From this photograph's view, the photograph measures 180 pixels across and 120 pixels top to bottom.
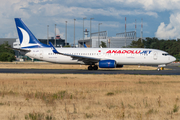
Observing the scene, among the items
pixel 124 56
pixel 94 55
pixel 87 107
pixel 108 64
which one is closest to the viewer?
pixel 87 107

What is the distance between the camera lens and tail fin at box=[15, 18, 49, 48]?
4575cm

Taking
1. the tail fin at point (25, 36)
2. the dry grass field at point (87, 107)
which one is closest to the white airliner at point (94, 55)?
the tail fin at point (25, 36)

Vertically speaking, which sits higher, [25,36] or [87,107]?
[25,36]

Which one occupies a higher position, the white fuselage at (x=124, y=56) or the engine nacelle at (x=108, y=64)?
the white fuselage at (x=124, y=56)

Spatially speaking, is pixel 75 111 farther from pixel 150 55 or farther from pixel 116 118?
pixel 150 55

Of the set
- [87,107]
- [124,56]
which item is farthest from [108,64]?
[87,107]

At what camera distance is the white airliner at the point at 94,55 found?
39781mm

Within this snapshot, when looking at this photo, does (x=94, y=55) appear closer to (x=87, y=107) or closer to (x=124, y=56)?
(x=124, y=56)

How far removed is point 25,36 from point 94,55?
13.9m

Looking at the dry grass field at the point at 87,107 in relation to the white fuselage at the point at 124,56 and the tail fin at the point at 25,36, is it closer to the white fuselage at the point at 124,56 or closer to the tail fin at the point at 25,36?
the white fuselage at the point at 124,56

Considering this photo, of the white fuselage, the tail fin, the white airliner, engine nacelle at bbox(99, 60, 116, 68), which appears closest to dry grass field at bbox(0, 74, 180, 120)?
engine nacelle at bbox(99, 60, 116, 68)

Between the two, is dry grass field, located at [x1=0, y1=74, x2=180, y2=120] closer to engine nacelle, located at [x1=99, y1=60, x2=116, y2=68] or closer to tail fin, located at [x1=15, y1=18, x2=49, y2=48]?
engine nacelle, located at [x1=99, y1=60, x2=116, y2=68]

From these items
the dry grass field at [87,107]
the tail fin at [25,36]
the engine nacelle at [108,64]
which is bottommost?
the dry grass field at [87,107]

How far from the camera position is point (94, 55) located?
4203cm
